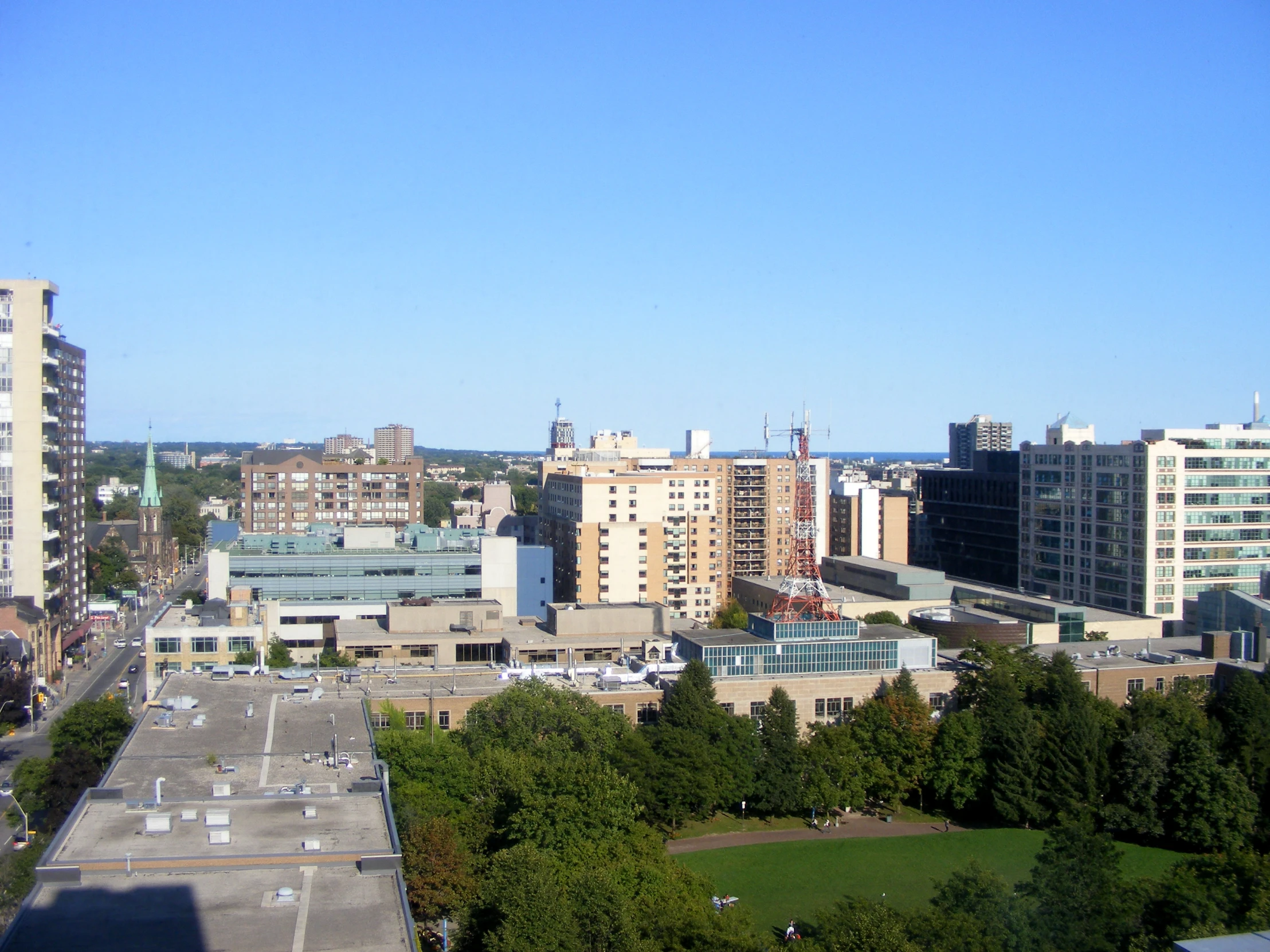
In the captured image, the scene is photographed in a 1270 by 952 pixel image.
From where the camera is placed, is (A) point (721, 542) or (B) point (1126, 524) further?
(A) point (721, 542)

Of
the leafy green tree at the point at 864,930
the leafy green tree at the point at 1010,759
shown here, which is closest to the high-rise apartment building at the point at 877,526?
the leafy green tree at the point at 1010,759

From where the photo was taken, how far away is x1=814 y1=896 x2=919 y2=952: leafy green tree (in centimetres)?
1536

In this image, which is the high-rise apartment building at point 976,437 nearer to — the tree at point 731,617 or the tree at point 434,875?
the tree at point 731,617

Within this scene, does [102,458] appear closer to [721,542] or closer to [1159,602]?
[721,542]

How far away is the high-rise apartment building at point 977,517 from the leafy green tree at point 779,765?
31.3 metres

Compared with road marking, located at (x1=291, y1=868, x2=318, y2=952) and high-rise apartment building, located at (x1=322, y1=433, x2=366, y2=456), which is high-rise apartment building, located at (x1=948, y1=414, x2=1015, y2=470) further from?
road marking, located at (x1=291, y1=868, x2=318, y2=952)

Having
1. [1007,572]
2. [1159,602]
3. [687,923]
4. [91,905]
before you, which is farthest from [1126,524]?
[91,905]

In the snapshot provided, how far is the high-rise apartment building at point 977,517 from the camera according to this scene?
186ft

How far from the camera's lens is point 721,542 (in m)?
56.8

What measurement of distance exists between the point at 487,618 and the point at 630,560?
42.1ft

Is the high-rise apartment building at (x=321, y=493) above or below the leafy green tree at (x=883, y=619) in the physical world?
above

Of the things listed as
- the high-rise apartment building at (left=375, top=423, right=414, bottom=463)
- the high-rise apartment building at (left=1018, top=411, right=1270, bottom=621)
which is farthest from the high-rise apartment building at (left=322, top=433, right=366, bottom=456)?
the high-rise apartment building at (left=1018, top=411, right=1270, bottom=621)

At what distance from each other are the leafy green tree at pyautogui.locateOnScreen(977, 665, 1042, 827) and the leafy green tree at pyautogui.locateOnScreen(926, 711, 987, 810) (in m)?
0.23

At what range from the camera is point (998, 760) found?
2712cm
